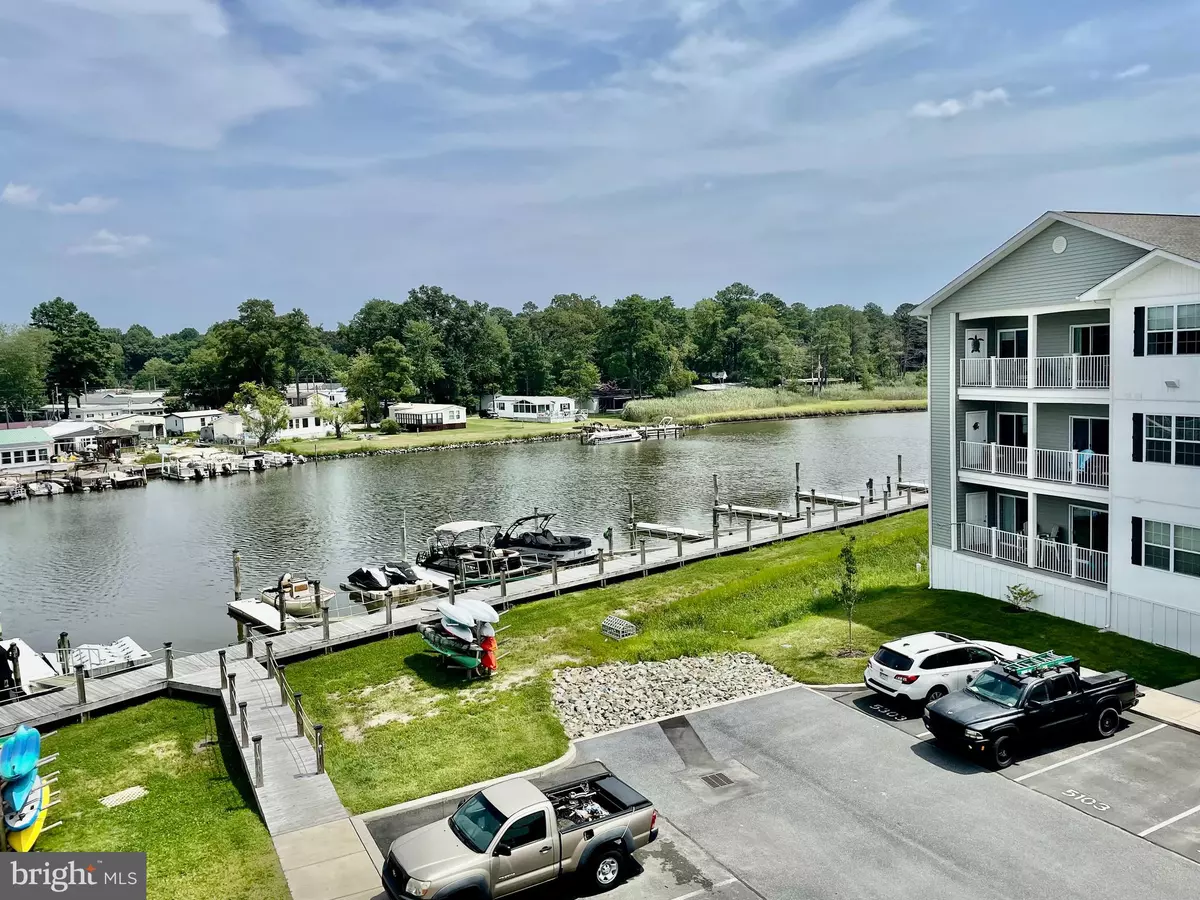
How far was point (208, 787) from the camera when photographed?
17641 millimetres

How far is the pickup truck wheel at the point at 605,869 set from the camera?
43.2 ft

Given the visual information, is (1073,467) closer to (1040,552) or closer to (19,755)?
(1040,552)

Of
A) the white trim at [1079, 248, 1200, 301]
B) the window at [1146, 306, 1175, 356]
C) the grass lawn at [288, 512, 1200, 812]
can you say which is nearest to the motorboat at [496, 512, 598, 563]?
the grass lawn at [288, 512, 1200, 812]

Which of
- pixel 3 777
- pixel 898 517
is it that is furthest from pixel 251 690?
pixel 898 517

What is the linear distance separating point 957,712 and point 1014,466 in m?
11.9

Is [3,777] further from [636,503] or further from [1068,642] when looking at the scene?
[636,503]

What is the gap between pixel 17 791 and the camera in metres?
15.2

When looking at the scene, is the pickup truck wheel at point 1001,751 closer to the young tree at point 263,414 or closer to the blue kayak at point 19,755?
the blue kayak at point 19,755

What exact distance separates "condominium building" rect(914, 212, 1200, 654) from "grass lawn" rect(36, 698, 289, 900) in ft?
70.4

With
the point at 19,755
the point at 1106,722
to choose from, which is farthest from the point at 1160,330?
the point at 19,755

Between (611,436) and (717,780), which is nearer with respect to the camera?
(717,780)

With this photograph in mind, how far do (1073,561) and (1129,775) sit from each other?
10.0 meters

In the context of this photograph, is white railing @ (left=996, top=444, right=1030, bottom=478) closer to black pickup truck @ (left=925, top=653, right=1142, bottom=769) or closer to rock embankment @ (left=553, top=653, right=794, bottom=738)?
black pickup truck @ (left=925, top=653, right=1142, bottom=769)

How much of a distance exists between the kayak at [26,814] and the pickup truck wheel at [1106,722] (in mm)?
19921
